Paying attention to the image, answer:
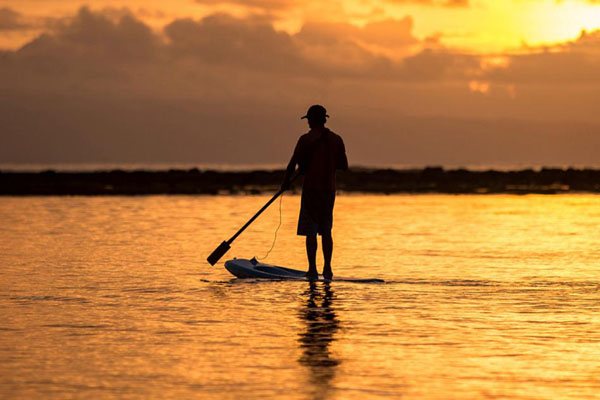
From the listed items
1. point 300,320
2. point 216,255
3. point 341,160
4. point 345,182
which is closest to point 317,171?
point 341,160

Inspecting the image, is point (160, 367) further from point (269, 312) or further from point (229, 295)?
point (229, 295)

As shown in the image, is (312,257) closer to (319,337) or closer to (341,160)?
(341,160)

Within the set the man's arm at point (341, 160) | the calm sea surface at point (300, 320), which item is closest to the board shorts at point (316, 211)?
the man's arm at point (341, 160)

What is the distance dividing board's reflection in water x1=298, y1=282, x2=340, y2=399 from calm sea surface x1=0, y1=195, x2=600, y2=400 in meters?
0.02

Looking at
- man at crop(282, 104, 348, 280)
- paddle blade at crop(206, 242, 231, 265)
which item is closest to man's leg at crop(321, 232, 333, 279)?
man at crop(282, 104, 348, 280)

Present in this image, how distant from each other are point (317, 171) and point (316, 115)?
69 centimetres

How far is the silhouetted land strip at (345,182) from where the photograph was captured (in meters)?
51.1

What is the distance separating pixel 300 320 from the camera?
977cm

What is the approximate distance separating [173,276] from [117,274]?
2.50ft

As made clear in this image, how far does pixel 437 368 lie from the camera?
748cm

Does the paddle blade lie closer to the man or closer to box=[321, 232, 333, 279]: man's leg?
the man

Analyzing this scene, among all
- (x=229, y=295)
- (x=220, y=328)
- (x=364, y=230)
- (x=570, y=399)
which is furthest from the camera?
(x=364, y=230)

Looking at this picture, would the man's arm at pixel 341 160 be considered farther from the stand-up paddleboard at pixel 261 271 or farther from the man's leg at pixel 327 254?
the stand-up paddleboard at pixel 261 271

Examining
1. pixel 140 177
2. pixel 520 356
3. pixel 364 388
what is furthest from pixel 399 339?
pixel 140 177
